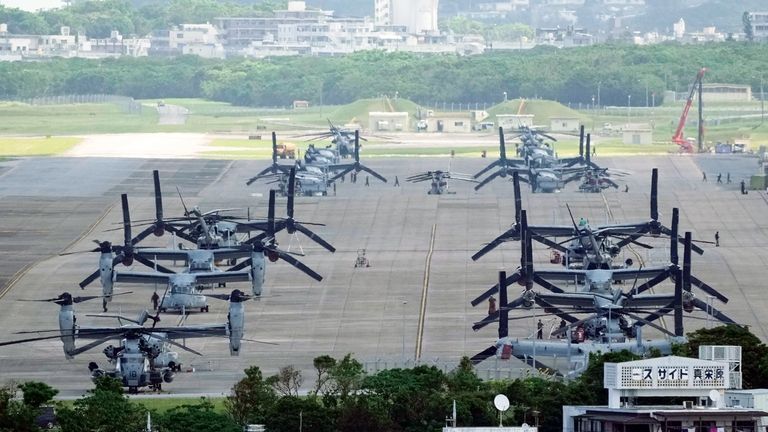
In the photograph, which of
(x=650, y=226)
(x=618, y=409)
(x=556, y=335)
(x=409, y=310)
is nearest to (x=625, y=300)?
(x=556, y=335)

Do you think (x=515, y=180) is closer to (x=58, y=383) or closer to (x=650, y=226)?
(x=650, y=226)

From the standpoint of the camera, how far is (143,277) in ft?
505

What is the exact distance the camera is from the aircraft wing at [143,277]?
153250mm

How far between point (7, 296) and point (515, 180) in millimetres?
38816

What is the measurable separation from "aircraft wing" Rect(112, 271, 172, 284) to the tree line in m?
34.5

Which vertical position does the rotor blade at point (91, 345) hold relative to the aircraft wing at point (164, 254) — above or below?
above

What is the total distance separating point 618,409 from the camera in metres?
84.8

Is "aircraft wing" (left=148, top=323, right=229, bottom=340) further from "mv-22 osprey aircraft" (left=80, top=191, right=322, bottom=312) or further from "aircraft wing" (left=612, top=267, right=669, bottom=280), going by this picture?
"aircraft wing" (left=612, top=267, right=669, bottom=280)

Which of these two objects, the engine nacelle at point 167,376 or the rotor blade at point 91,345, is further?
the engine nacelle at point 167,376

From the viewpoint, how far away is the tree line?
105m

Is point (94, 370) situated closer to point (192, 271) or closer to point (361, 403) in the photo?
point (361, 403)

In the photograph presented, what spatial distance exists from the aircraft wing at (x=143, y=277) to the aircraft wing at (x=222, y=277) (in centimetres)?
186

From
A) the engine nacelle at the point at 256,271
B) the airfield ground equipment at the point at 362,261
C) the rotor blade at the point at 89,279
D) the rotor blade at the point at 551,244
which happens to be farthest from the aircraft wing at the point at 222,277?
the airfield ground equipment at the point at 362,261

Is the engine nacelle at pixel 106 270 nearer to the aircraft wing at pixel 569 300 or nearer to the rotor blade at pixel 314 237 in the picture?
the rotor blade at pixel 314 237
